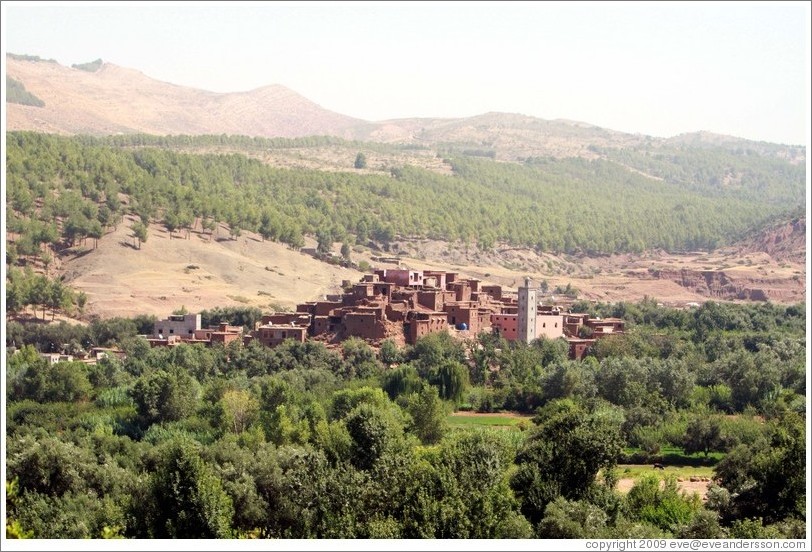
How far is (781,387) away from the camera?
143 feet

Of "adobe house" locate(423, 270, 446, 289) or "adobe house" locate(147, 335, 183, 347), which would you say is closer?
"adobe house" locate(147, 335, 183, 347)

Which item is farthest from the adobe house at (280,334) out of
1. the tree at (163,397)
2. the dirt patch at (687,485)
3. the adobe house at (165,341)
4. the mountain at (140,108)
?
the mountain at (140,108)

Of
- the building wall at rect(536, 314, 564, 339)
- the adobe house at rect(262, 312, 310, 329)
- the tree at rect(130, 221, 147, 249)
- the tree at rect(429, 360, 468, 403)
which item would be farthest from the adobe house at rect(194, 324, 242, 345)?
the tree at rect(130, 221, 147, 249)

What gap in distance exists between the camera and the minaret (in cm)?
5216

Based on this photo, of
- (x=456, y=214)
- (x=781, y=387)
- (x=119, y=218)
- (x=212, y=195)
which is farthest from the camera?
(x=456, y=214)

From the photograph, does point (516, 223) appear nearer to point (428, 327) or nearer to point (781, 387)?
point (428, 327)

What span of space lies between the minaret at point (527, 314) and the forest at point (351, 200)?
21.8 meters

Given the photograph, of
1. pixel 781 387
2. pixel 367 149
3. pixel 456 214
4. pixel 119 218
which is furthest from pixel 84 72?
pixel 781 387

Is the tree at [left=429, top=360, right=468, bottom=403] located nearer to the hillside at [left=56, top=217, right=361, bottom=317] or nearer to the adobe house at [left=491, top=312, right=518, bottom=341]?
the adobe house at [left=491, top=312, right=518, bottom=341]

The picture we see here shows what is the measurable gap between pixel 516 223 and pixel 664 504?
67.0 metres

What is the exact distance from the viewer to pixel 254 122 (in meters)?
188

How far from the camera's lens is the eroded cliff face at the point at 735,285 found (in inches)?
3162

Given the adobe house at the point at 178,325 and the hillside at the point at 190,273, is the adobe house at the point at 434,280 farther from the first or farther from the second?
the hillside at the point at 190,273

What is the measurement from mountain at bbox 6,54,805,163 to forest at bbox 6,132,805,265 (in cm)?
2096
